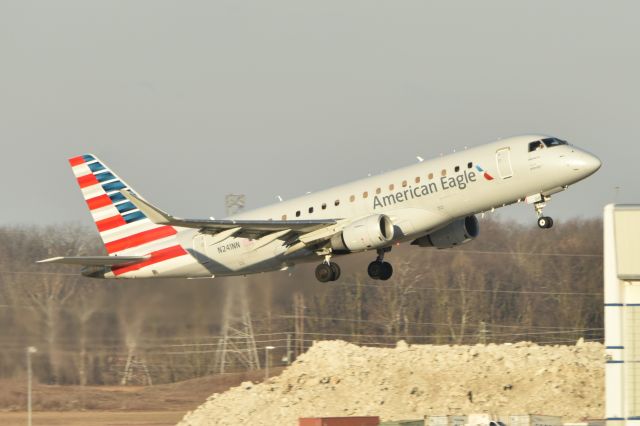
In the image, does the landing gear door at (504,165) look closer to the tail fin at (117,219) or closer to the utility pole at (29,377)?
the tail fin at (117,219)

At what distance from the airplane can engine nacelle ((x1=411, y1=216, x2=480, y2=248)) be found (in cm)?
4

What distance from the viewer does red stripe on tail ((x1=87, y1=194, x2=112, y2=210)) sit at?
169 ft

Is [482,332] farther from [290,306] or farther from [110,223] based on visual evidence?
[110,223]

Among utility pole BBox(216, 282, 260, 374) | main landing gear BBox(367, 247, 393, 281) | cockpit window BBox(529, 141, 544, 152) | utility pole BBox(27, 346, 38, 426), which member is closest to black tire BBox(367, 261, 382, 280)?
main landing gear BBox(367, 247, 393, 281)

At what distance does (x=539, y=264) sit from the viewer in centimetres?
7738

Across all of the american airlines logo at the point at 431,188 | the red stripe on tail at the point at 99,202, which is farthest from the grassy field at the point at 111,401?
the american airlines logo at the point at 431,188

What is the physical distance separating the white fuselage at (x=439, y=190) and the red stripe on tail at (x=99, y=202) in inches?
242

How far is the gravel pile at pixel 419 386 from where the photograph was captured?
53531 mm

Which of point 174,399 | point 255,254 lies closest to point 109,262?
point 255,254

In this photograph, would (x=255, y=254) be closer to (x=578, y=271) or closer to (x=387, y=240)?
(x=387, y=240)

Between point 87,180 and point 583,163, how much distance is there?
2181 cm

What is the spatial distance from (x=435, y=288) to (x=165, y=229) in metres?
30.8

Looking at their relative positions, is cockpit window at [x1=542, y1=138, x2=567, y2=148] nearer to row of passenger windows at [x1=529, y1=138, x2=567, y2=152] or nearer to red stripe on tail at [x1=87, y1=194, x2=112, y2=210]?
row of passenger windows at [x1=529, y1=138, x2=567, y2=152]

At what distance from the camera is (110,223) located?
51.2 m
